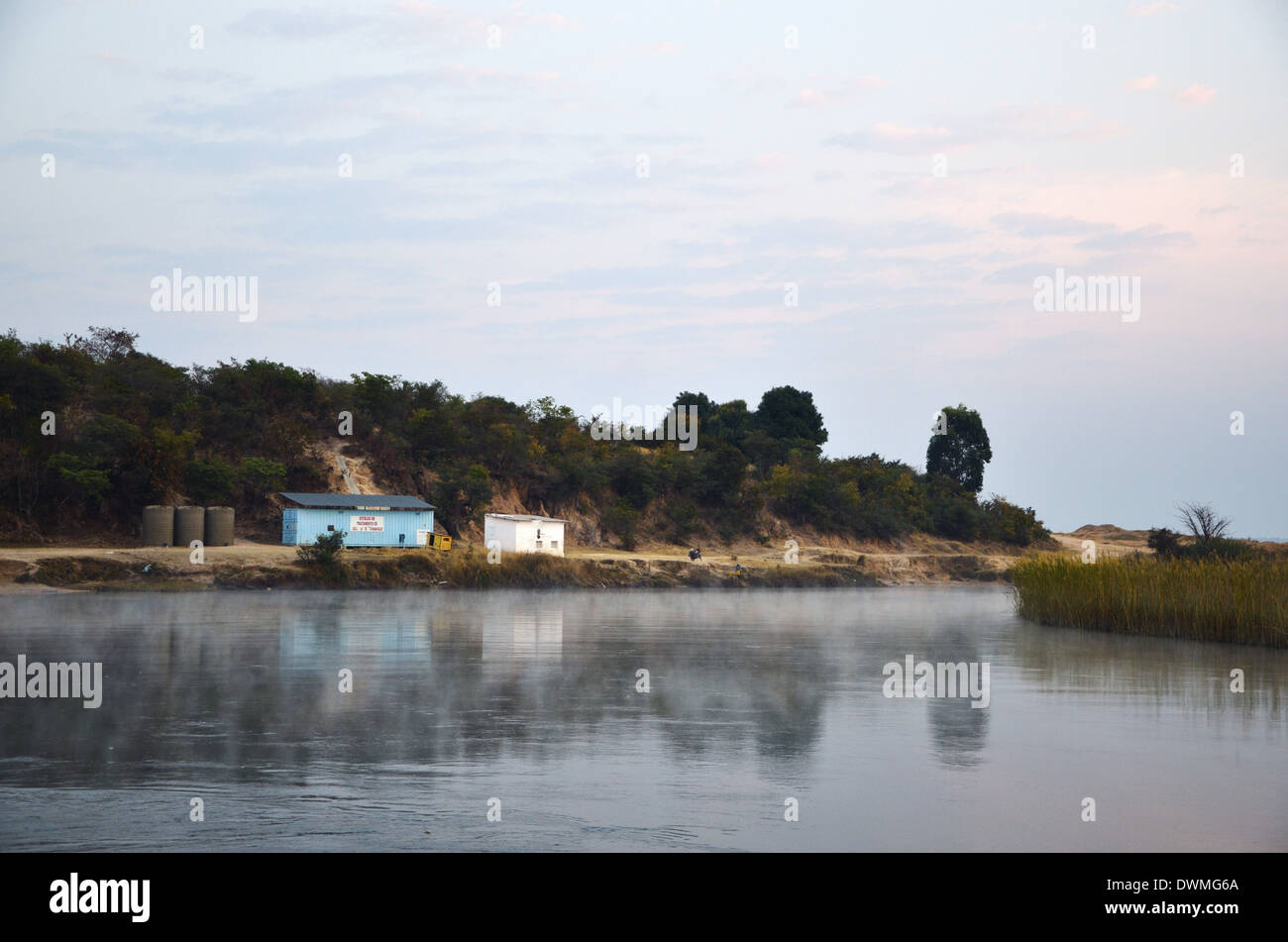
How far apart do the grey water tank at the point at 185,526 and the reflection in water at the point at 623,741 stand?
88.8 ft

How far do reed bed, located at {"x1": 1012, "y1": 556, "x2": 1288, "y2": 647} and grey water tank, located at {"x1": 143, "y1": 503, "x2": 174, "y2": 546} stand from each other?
39.1 meters

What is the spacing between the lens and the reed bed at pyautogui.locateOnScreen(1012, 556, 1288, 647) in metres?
27.9

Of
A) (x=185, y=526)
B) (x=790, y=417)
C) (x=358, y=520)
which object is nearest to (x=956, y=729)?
(x=358, y=520)

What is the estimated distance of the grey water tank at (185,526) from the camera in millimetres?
Answer: 56750

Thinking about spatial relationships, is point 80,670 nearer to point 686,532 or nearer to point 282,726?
point 282,726

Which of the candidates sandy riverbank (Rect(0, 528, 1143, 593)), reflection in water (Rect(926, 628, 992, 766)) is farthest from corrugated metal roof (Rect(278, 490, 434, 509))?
reflection in water (Rect(926, 628, 992, 766))

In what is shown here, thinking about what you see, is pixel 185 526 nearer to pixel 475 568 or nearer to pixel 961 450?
pixel 475 568

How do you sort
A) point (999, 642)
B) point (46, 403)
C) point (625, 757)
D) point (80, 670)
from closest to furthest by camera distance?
point (625, 757) → point (80, 670) → point (999, 642) → point (46, 403)

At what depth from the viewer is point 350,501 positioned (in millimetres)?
60969

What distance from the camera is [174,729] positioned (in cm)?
1552

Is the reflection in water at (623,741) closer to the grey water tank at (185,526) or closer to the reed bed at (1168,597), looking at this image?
the reed bed at (1168,597)

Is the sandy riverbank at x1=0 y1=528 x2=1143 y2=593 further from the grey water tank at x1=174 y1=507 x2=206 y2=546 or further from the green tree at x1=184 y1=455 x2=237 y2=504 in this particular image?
the green tree at x1=184 y1=455 x2=237 y2=504
